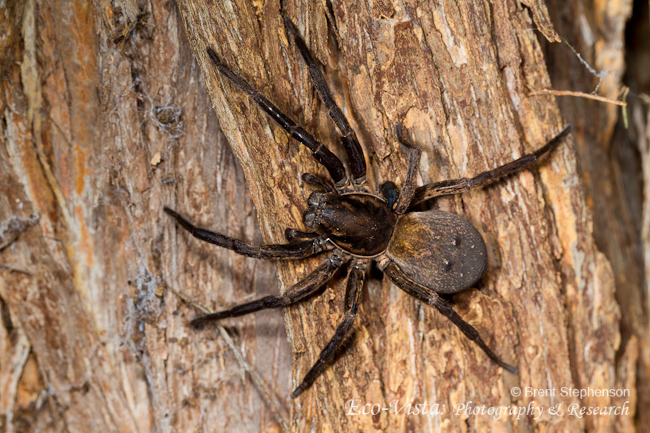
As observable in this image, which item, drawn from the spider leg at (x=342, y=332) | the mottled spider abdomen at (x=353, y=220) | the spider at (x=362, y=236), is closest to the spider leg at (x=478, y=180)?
the spider at (x=362, y=236)

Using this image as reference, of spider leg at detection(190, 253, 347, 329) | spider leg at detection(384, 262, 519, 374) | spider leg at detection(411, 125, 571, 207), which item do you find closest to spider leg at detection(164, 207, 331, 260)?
spider leg at detection(190, 253, 347, 329)

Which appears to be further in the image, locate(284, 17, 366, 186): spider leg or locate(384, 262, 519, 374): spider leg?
locate(384, 262, 519, 374): spider leg

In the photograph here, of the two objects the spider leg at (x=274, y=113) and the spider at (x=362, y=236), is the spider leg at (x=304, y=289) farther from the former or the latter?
the spider leg at (x=274, y=113)

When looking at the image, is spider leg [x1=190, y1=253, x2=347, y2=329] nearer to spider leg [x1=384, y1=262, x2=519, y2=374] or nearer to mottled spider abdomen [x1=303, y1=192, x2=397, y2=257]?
mottled spider abdomen [x1=303, y1=192, x2=397, y2=257]

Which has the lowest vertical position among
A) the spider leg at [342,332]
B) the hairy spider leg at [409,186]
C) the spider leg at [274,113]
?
the spider leg at [342,332]

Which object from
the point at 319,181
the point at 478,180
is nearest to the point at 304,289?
the point at 319,181

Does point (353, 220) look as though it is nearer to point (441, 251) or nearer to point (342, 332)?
point (441, 251)
